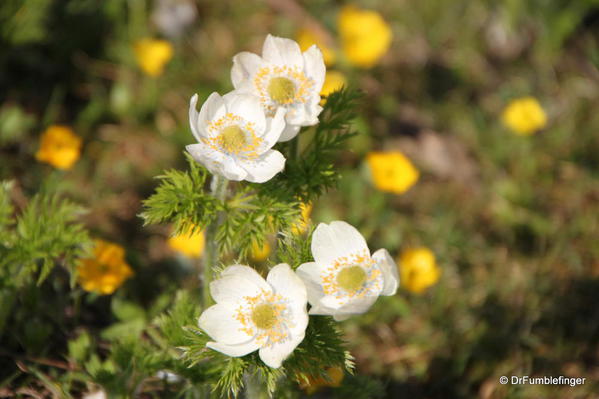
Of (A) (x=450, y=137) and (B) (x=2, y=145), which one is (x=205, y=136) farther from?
(A) (x=450, y=137)

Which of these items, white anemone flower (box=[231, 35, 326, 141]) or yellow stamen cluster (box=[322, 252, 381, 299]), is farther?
white anemone flower (box=[231, 35, 326, 141])

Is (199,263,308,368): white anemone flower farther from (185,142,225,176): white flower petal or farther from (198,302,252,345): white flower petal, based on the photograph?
(185,142,225,176): white flower petal

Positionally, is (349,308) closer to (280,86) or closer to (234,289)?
(234,289)

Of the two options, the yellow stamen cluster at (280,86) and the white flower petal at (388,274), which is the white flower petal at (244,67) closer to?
the yellow stamen cluster at (280,86)

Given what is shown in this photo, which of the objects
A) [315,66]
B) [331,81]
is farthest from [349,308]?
[331,81]

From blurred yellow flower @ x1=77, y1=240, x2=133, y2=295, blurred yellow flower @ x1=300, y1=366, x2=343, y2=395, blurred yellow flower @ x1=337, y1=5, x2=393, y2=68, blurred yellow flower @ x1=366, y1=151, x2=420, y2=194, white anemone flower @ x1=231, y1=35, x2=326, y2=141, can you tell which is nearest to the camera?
white anemone flower @ x1=231, y1=35, x2=326, y2=141

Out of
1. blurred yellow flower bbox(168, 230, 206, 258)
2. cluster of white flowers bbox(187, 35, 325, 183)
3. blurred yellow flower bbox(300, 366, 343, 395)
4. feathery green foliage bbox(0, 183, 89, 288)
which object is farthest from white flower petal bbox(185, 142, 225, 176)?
blurred yellow flower bbox(168, 230, 206, 258)

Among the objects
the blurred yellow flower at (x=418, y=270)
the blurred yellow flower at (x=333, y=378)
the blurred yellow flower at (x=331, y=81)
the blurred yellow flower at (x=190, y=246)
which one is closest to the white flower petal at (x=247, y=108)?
the blurred yellow flower at (x=333, y=378)
